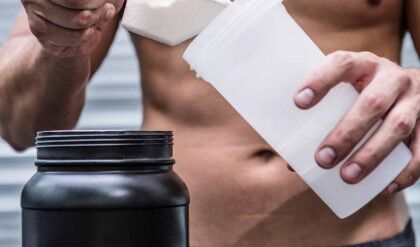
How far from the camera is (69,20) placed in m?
1.13

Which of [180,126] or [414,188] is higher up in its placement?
[180,126]

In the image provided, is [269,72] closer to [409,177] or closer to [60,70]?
[409,177]

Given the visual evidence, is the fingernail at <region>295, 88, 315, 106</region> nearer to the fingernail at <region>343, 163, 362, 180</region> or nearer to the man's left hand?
the man's left hand

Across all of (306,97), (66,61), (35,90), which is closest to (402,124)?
(306,97)

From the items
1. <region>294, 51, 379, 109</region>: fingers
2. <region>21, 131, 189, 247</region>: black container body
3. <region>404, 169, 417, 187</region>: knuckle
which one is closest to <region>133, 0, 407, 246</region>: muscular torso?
<region>404, 169, 417, 187</region>: knuckle

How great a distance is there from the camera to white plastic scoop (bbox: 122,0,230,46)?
143 centimetres

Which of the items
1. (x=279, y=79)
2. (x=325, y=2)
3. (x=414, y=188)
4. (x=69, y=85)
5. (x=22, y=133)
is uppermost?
(x=279, y=79)

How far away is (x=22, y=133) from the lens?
1.67 meters

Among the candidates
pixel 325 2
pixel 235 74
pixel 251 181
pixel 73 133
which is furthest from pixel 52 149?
pixel 325 2

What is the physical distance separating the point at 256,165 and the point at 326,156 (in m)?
0.44

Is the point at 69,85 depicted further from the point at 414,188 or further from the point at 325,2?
the point at 414,188

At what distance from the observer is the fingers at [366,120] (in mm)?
1073

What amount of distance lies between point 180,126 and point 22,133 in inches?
12.3

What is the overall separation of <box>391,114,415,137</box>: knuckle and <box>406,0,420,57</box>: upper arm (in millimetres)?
426
